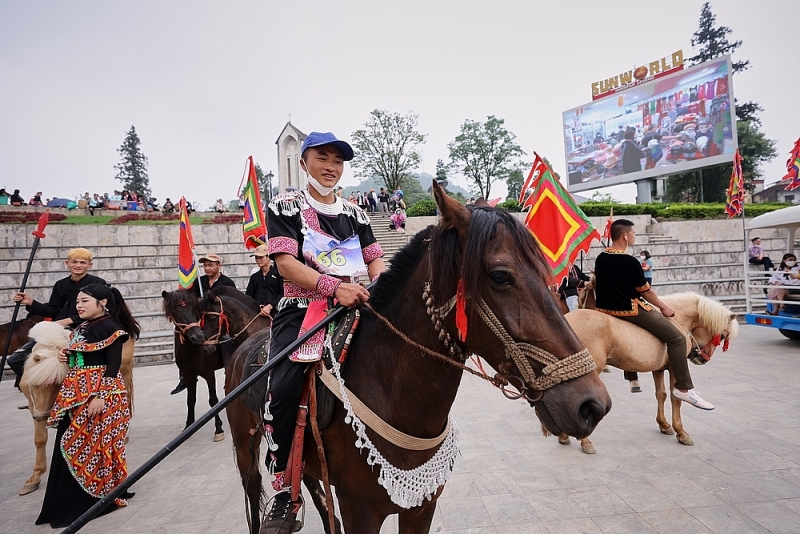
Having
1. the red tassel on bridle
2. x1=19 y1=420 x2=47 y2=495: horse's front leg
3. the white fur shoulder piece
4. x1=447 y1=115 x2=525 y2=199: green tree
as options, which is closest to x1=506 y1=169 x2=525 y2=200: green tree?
x1=447 y1=115 x2=525 y2=199: green tree

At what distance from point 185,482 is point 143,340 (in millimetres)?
8470

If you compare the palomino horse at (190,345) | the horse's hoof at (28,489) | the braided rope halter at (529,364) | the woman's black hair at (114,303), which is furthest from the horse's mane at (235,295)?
the braided rope halter at (529,364)

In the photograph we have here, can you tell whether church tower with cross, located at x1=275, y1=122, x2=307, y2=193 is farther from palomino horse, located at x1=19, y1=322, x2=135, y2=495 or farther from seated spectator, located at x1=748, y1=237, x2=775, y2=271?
palomino horse, located at x1=19, y1=322, x2=135, y2=495

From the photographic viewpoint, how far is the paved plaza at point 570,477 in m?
3.23

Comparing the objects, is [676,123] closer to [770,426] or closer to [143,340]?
[770,426]

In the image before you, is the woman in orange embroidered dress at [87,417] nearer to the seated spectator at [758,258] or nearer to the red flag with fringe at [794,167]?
the red flag with fringe at [794,167]

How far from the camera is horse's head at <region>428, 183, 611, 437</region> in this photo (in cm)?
128

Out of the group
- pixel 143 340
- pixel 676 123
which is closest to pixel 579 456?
pixel 143 340

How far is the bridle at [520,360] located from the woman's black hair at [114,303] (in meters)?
3.83

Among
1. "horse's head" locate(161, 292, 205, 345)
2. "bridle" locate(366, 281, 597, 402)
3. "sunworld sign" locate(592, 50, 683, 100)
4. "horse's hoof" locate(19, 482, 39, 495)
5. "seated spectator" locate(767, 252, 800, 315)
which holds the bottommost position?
"horse's hoof" locate(19, 482, 39, 495)

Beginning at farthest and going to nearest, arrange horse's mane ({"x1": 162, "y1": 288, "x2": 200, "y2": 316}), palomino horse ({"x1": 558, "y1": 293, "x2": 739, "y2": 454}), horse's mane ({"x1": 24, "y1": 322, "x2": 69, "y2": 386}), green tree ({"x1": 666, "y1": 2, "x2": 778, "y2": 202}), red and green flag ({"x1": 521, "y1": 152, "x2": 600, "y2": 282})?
green tree ({"x1": 666, "y1": 2, "x2": 778, "y2": 202})
horse's mane ({"x1": 162, "y1": 288, "x2": 200, "y2": 316})
red and green flag ({"x1": 521, "y1": 152, "x2": 600, "y2": 282})
palomino horse ({"x1": 558, "y1": 293, "x2": 739, "y2": 454})
horse's mane ({"x1": 24, "y1": 322, "x2": 69, "y2": 386})

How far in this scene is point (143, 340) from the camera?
442 inches

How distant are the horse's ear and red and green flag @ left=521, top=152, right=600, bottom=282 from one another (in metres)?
3.90

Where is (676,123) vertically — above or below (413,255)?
above
